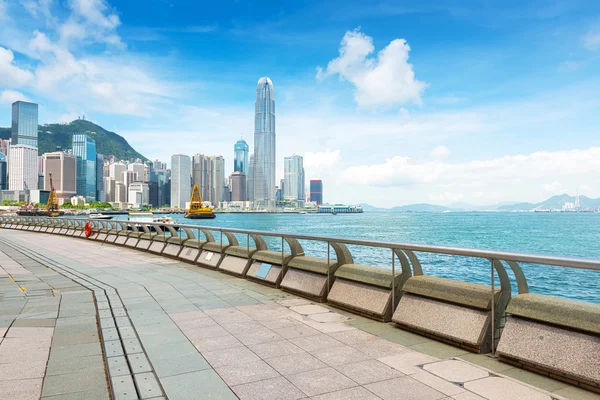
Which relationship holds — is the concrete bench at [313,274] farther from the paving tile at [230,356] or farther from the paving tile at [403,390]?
the paving tile at [403,390]

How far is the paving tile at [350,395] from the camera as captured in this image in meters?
3.90

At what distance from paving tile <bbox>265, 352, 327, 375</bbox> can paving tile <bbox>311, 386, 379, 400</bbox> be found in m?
0.66

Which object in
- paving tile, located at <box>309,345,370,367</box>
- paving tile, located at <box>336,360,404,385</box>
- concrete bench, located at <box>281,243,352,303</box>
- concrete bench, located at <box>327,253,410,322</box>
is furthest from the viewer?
concrete bench, located at <box>281,243,352,303</box>

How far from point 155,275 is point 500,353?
30.7ft

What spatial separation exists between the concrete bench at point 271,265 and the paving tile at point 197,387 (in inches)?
190

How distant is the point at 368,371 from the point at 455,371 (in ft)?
3.12

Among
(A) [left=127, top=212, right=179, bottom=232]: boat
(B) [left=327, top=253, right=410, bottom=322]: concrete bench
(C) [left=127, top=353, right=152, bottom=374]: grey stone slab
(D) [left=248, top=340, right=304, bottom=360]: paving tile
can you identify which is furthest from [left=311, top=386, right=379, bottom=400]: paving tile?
(A) [left=127, top=212, right=179, bottom=232]: boat

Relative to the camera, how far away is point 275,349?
534 cm

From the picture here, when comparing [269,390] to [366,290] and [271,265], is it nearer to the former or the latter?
[366,290]

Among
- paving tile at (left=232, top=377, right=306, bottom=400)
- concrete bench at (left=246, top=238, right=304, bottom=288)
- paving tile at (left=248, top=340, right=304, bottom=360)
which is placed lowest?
paving tile at (left=248, top=340, right=304, bottom=360)

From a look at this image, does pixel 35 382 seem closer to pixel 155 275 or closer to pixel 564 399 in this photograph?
pixel 564 399

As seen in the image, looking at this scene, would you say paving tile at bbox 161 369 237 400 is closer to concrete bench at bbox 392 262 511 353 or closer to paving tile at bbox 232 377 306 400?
paving tile at bbox 232 377 306 400

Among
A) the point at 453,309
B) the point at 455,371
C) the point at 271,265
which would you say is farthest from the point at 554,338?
the point at 271,265

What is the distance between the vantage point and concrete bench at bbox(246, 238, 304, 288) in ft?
30.6
